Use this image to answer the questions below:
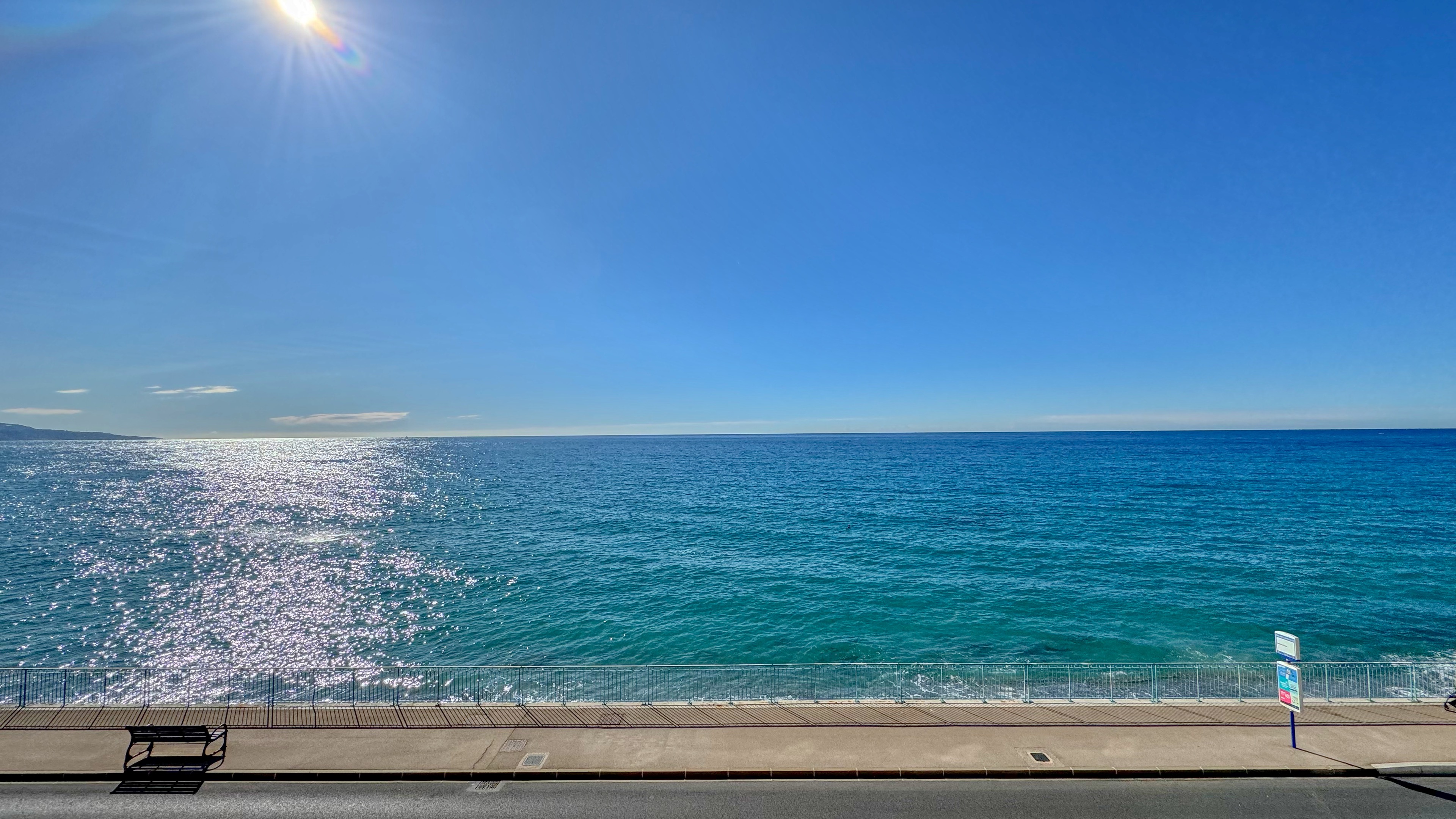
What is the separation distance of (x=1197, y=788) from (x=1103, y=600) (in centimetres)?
2537

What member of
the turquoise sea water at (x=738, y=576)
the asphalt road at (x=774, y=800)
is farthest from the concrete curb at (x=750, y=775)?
the turquoise sea water at (x=738, y=576)

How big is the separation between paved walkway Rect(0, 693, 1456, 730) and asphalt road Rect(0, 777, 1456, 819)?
94.4 inches

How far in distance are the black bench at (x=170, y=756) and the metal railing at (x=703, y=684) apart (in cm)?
985

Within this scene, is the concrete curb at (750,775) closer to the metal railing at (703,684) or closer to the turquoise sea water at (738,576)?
the metal railing at (703,684)

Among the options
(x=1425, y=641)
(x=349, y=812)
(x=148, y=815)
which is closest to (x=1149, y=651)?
(x=1425, y=641)

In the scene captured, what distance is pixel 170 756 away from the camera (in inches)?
520

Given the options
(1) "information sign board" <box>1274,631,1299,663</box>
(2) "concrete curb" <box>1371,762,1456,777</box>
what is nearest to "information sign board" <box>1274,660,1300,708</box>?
(1) "information sign board" <box>1274,631,1299,663</box>

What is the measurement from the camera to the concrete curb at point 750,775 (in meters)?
12.6

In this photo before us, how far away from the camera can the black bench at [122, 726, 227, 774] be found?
12.7 metres

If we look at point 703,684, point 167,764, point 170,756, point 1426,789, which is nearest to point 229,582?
point 170,756

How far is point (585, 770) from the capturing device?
42.1 feet

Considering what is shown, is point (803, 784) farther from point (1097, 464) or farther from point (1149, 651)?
point (1097, 464)

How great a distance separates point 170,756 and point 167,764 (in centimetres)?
53

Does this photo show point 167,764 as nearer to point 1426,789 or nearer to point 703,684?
point 703,684
